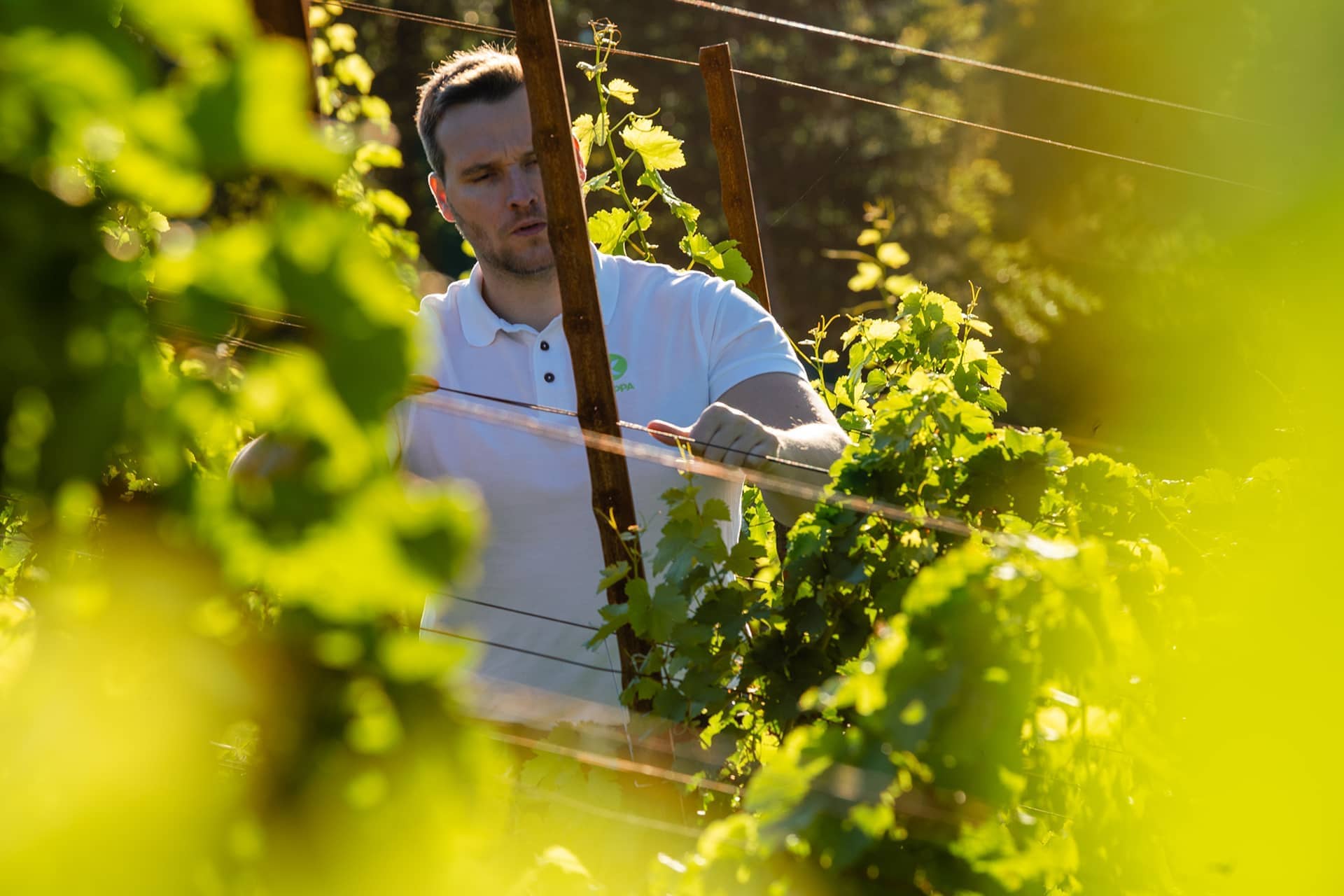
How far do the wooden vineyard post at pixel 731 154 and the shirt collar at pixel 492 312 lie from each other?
1.39ft

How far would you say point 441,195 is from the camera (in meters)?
2.68

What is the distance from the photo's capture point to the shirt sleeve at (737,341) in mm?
2240

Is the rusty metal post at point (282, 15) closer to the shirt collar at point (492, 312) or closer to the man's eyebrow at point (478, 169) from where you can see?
the man's eyebrow at point (478, 169)

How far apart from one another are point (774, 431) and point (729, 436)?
9 cm

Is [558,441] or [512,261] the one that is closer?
[558,441]

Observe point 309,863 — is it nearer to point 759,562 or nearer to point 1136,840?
point 1136,840

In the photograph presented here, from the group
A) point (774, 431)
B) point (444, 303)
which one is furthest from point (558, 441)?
point (774, 431)

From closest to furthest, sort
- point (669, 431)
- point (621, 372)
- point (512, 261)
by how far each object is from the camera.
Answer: point (669, 431) → point (621, 372) → point (512, 261)

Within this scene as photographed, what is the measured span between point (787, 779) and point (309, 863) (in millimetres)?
363

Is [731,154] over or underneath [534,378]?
over

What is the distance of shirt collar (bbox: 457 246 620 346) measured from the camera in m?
2.44

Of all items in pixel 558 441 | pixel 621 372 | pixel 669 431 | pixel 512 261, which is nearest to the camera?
pixel 669 431

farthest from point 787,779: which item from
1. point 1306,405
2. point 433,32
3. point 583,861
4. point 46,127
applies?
point 433,32

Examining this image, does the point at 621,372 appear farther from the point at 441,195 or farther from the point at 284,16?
the point at 284,16
